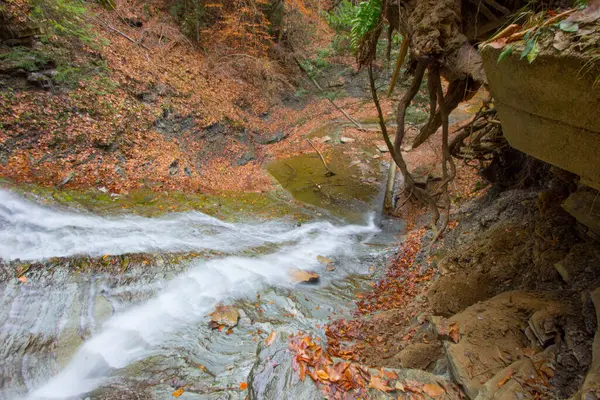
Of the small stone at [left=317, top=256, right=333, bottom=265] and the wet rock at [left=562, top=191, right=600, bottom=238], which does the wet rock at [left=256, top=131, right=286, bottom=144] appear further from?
the wet rock at [left=562, top=191, right=600, bottom=238]

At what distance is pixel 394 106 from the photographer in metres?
16.4

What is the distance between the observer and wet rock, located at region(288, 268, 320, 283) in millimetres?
7121

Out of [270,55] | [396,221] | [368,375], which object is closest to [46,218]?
[368,375]

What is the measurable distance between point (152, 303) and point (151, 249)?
1.46 metres

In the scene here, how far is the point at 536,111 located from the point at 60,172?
9.67m

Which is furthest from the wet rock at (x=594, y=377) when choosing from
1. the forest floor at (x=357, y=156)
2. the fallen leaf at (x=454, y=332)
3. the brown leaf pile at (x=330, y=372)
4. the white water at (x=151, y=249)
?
the white water at (x=151, y=249)

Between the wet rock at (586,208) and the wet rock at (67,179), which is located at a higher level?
the wet rock at (586,208)

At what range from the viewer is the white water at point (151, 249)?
4.64m

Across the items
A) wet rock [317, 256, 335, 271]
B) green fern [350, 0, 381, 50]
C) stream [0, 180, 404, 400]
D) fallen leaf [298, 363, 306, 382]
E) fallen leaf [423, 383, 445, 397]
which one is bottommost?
stream [0, 180, 404, 400]

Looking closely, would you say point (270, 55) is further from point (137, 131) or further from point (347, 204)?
point (347, 204)

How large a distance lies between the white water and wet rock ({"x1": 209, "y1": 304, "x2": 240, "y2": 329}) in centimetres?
25

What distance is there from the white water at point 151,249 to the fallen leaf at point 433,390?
4.04 metres

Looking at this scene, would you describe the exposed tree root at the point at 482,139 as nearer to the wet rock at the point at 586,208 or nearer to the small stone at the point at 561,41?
the wet rock at the point at 586,208

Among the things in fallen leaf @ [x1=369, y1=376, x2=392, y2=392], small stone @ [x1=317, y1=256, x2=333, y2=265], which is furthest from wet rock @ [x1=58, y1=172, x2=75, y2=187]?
fallen leaf @ [x1=369, y1=376, x2=392, y2=392]
